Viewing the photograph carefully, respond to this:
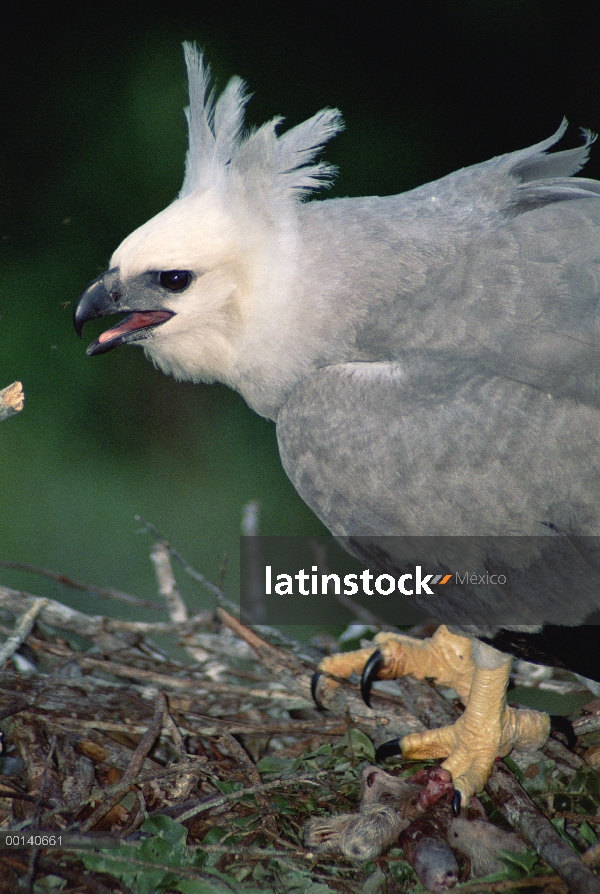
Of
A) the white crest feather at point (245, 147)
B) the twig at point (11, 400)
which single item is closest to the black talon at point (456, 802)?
the twig at point (11, 400)

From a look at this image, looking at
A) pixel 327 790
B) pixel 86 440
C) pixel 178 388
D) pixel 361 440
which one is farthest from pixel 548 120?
pixel 327 790

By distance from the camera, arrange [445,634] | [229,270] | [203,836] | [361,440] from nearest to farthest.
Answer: [203,836] < [361,440] < [229,270] < [445,634]

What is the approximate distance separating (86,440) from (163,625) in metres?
0.99

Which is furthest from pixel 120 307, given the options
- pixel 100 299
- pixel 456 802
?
pixel 456 802

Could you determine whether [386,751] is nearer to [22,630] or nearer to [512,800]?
[512,800]

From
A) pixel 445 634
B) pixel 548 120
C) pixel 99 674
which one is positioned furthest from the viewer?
pixel 548 120

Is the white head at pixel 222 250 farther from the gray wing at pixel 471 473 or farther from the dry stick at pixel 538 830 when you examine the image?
the dry stick at pixel 538 830

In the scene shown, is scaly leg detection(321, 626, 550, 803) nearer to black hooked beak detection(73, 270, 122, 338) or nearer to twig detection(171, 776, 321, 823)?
twig detection(171, 776, 321, 823)

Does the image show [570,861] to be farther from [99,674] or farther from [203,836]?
[99,674]

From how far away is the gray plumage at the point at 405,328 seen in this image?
1.47m

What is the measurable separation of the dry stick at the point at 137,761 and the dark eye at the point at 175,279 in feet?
2.79

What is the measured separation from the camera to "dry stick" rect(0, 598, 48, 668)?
1703 millimetres

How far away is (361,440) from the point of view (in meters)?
1.51

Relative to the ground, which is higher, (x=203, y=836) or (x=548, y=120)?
(x=548, y=120)
